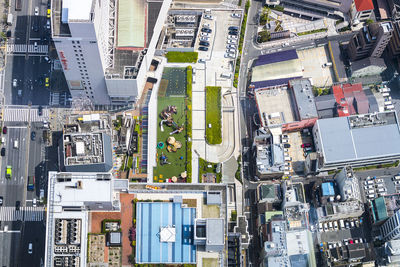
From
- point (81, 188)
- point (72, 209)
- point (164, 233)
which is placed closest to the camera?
point (164, 233)

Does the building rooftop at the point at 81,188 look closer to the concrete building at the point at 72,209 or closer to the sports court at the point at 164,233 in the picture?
the concrete building at the point at 72,209

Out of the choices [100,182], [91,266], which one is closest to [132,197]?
[100,182]

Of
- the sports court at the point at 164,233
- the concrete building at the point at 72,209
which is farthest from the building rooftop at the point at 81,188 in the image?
the sports court at the point at 164,233

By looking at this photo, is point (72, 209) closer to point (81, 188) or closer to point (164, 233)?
point (81, 188)

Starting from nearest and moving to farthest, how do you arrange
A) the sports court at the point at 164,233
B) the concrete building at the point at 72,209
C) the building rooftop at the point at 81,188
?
the sports court at the point at 164,233 < the concrete building at the point at 72,209 < the building rooftop at the point at 81,188

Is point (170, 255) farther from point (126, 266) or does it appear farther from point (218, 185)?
point (218, 185)

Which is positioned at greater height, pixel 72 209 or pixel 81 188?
pixel 81 188

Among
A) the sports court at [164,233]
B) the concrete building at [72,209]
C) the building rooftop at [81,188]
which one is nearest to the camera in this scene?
the sports court at [164,233]

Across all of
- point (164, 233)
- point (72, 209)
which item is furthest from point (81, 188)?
point (164, 233)
